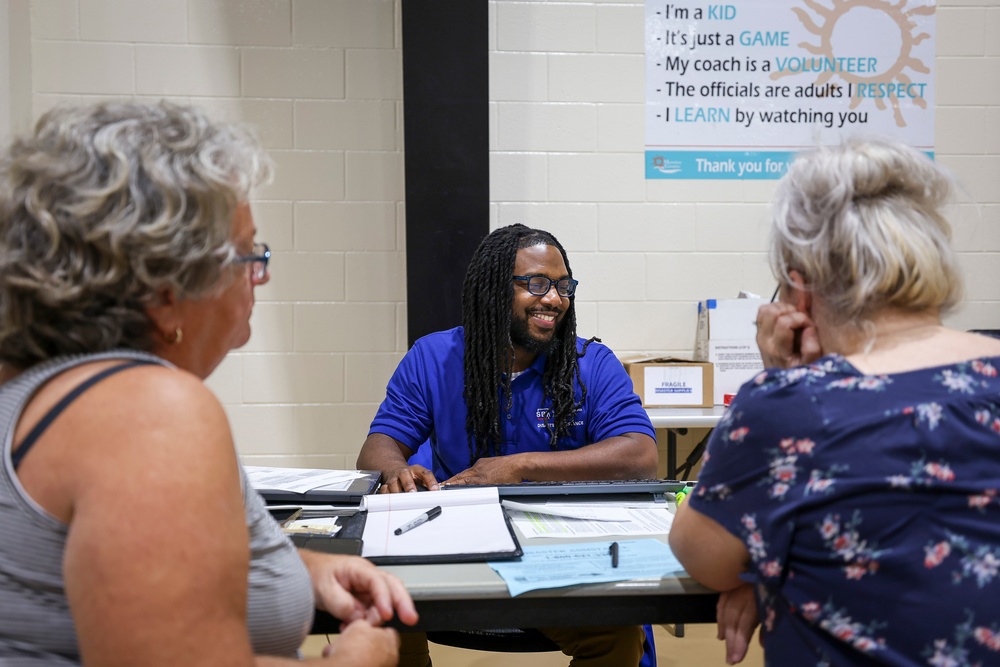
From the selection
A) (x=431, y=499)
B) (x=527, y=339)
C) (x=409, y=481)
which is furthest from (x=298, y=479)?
(x=527, y=339)

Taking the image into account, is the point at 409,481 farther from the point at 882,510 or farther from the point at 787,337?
the point at 882,510

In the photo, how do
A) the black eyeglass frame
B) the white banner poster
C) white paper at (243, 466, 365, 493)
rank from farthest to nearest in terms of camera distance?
the white banner poster < the black eyeglass frame < white paper at (243, 466, 365, 493)

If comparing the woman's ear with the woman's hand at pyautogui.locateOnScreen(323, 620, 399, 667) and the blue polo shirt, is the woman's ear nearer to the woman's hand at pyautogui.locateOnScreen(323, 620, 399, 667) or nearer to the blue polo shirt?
the woman's hand at pyautogui.locateOnScreen(323, 620, 399, 667)

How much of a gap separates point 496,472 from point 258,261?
105 centimetres

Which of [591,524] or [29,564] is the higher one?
[29,564]

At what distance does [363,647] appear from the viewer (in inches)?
37.9

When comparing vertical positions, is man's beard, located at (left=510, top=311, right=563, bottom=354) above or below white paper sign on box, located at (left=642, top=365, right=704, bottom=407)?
above

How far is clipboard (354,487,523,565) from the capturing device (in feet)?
3.78

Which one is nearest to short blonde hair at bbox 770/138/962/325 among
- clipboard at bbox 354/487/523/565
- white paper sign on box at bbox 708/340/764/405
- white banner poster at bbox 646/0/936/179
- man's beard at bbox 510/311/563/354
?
clipboard at bbox 354/487/523/565

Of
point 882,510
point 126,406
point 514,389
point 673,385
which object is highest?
point 126,406

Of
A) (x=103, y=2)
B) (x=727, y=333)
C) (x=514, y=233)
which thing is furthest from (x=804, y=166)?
(x=103, y=2)

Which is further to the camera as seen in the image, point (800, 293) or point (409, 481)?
point (409, 481)

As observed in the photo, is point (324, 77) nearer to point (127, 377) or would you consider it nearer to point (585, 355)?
point (585, 355)

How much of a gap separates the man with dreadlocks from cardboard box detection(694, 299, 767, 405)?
0.94 metres
